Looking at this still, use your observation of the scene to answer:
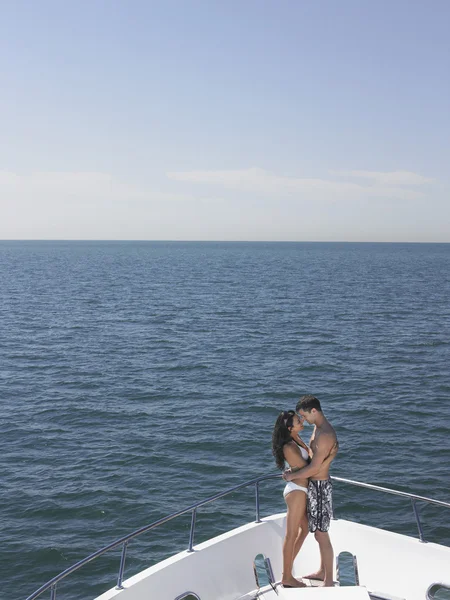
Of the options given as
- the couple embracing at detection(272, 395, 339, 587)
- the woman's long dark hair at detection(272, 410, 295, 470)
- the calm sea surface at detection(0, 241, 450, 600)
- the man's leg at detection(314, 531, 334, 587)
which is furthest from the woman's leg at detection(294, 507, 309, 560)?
the calm sea surface at detection(0, 241, 450, 600)

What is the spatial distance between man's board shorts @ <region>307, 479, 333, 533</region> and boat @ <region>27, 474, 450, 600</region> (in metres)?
0.49

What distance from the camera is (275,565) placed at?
7.51 metres

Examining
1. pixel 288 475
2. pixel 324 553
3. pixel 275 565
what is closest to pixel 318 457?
pixel 288 475

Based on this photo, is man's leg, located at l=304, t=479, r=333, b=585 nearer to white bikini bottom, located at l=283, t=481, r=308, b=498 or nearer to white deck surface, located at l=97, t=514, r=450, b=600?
white bikini bottom, located at l=283, t=481, r=308, b=498

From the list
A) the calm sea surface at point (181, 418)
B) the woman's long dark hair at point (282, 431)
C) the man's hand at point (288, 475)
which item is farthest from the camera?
the calm sea surface at point (181, 418)

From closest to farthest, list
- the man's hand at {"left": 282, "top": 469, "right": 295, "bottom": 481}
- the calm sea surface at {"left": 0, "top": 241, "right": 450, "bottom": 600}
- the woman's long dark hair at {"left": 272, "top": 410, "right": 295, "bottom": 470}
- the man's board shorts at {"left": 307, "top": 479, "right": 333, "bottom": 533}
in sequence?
1. the woman's long dark hair at {"left": 272, "top": 410, "right": 295, "bottom": 470}
2. the man's hand at {"left": 282, "top": 469, "right": 295, "bottom": 481}
3. the man's board shorts at {"left": 307, "top": 479, "right": 333, "bottom": 533}
4. the calm sea surface at {"left": 0, "top": 241, "right": 450, "bottom": 600}

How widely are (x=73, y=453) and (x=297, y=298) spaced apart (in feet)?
148

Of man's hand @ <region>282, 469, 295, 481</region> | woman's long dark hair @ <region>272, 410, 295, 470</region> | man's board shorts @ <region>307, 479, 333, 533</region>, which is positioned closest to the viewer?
woman's long dark hair @ <region>272, 410, 295, 470</region>

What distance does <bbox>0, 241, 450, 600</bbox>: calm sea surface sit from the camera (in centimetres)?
1492

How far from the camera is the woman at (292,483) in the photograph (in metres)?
6.58

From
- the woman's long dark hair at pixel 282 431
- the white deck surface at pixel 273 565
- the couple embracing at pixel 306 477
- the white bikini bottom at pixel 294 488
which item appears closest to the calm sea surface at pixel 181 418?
the white deck surface at pixel 273 565

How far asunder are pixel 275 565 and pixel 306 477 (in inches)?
60.7

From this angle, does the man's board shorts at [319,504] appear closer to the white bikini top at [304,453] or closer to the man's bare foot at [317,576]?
the white bikini top at [304,453]

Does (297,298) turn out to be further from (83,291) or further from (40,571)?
(40,571)
